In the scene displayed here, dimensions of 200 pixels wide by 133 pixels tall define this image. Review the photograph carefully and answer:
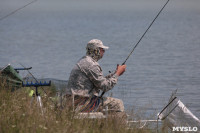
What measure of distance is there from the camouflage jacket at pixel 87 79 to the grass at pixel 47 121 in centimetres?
26

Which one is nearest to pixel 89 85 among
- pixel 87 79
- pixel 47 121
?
pixel 87 79

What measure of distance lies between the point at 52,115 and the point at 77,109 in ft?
1.21

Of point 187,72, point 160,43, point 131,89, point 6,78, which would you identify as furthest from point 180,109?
point 160,43

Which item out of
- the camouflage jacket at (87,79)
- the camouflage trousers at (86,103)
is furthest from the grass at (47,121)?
the camouflage jacket at (87,79)

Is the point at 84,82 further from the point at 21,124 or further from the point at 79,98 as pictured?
the point at 21,124

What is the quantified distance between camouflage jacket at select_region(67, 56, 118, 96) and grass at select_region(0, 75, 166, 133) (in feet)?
0.84

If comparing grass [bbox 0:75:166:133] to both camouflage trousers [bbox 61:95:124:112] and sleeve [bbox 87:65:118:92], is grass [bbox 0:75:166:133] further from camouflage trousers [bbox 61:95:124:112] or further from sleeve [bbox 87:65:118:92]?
sleeve [bbox 87:65:118:92]

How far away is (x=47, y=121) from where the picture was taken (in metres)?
5.23

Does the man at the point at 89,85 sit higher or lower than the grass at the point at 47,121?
higher

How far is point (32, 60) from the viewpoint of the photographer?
2166 centimetres

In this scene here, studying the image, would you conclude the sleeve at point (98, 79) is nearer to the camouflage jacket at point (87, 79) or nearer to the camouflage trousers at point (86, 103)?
the camouflage jacket at point (87, 79)

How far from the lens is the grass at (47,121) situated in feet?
16.7

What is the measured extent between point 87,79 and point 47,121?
804 millimetres

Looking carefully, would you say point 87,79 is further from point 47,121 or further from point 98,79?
point 47,121
